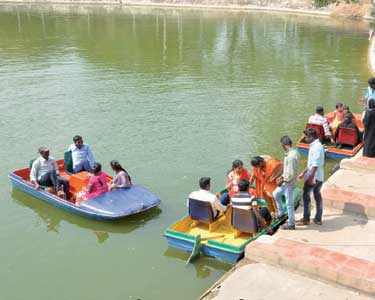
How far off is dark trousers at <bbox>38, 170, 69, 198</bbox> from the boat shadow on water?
1.53ft

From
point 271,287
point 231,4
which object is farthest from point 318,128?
point 231,4

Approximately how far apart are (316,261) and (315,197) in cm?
164

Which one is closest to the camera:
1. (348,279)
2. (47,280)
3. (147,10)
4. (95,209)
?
(348,279)

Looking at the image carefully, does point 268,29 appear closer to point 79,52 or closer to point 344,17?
point 344,17

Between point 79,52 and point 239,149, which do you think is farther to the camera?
point 79,52

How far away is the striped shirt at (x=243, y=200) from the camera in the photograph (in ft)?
29.8

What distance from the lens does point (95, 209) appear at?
10.6 meters

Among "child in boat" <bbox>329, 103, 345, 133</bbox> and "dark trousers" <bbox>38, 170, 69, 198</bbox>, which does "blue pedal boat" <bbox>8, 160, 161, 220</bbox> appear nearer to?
"dark trousers" <bbox>38, 170, 69, 198</bbox>

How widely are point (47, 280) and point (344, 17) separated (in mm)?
56501

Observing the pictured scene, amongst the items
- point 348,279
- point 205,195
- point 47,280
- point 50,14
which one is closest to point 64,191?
point 47,280

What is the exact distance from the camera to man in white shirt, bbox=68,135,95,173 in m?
12.2

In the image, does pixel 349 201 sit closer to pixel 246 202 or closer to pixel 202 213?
pixel 246 202

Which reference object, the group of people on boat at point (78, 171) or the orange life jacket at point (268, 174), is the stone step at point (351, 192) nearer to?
the orange life jacket at point (268, 174)

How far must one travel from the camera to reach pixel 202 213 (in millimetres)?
9609
